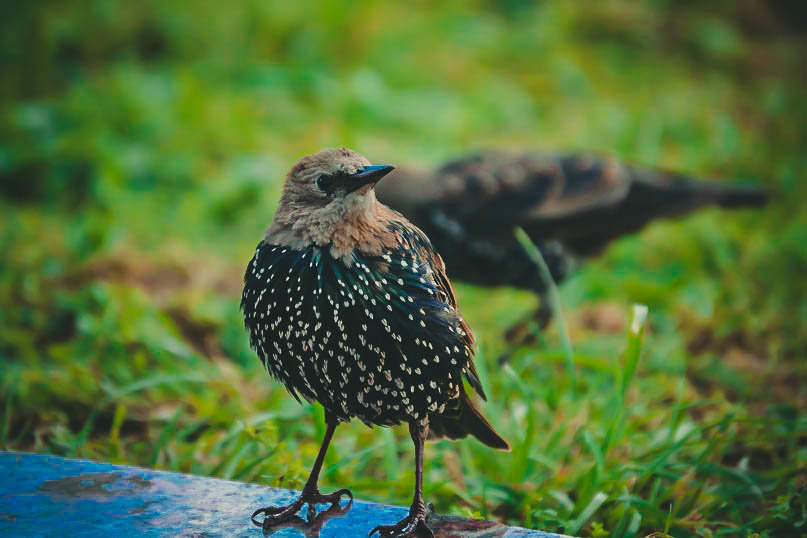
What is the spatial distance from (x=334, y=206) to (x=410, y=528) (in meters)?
0.90

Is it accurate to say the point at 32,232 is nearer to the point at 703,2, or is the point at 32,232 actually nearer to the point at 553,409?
the point at 553,409

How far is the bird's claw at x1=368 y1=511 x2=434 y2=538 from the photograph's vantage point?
2.21 meters

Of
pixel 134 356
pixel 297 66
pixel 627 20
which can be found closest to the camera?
pixel 134 356

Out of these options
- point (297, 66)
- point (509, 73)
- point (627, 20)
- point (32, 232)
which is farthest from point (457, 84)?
point (32, 232)

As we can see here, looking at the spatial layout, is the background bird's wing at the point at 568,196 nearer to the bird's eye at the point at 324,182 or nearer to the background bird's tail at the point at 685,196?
the background bird's tail at the point at 685,196

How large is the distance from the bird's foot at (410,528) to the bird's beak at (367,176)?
90 centimetres

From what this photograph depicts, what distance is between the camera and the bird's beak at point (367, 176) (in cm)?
217

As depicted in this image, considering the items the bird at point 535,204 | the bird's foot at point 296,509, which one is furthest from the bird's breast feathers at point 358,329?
the bird at point 535,204

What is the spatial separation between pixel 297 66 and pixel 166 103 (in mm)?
1399

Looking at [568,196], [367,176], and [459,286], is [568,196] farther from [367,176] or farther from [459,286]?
[367,176]

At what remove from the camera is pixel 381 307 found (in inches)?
85.7

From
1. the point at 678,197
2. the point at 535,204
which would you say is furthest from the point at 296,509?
the point at 678,197

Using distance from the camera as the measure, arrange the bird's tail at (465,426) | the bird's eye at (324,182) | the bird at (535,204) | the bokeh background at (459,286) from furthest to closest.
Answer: the bird at (535,204) < the bokeh background at (459,286) < the bird's tail at (465,426) < the bird's eye at (324,182)

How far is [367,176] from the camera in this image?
219 centimetres
